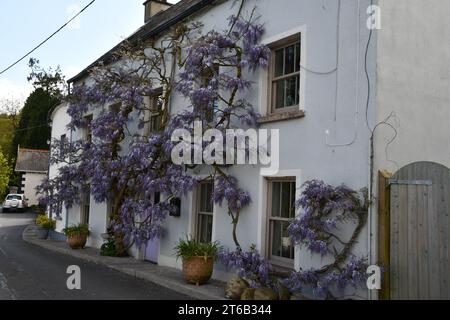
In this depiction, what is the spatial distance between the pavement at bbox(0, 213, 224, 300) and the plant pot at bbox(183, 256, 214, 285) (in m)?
0.19

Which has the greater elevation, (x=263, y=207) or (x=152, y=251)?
(x=263, y=207)

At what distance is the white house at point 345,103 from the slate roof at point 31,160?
40.4 meters

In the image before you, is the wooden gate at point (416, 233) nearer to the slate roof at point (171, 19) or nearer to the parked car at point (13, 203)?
the slate roof at point (171, 19)

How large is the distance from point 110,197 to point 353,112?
8649 millimetres

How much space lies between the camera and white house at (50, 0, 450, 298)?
293 inches

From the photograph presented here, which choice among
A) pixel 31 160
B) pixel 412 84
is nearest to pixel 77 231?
pixel 412 84

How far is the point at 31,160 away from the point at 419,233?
146ft

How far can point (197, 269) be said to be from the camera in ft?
30.8

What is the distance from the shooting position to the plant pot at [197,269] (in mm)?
9391

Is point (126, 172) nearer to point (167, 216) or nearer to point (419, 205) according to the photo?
point (167, 216)

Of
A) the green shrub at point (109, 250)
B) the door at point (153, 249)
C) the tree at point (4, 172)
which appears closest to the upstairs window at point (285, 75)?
the door at point (153, 249)

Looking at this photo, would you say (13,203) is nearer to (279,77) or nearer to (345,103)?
(279,77)

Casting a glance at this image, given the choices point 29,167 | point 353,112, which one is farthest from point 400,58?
point 29,167

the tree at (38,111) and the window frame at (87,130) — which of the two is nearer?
the window frame at (87,130)
